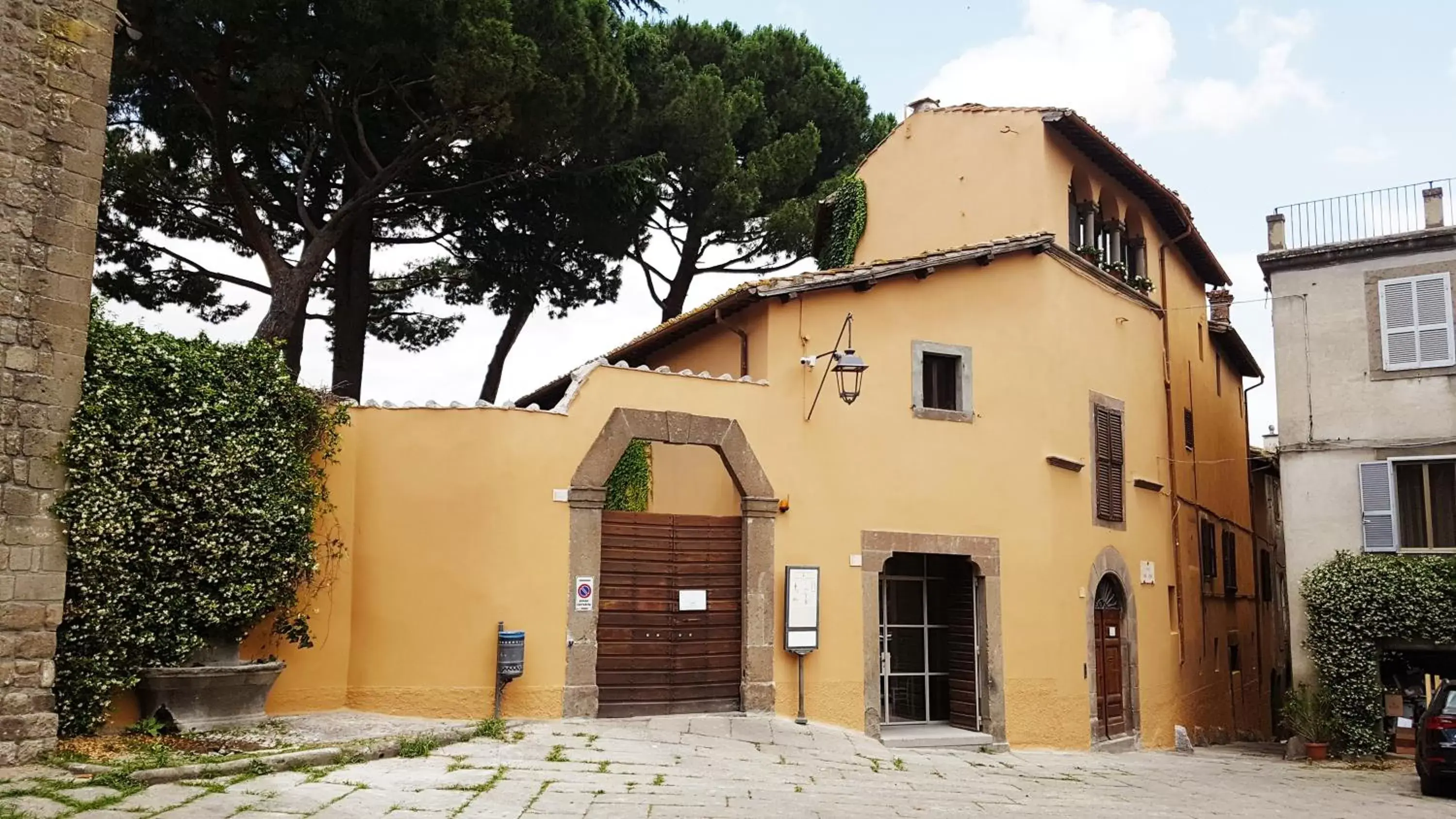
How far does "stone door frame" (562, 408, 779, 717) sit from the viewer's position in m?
11.6

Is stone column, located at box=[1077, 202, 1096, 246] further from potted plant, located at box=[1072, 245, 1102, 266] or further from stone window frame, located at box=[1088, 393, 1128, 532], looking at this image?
stone window frame, located at box=[1088, 393, 1128, 532]

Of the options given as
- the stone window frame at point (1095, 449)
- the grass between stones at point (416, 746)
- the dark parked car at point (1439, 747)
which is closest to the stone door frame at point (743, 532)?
the grass between stones at point (416, 746)

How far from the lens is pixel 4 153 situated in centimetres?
888

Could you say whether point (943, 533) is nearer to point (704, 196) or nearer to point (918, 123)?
point (918, 123)

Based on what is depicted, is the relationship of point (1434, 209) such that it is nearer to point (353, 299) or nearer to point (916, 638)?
point (916, 638)

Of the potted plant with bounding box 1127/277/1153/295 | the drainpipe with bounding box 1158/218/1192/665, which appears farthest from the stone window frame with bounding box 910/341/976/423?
the drainpipe with bounding box 1158/218/1192/665

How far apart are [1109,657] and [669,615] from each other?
22.4 ft

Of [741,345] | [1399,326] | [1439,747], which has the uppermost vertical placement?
[1399,326]

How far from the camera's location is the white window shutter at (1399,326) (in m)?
14.5

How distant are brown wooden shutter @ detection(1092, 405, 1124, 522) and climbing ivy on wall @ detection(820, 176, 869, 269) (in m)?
4.68

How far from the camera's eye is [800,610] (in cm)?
1253

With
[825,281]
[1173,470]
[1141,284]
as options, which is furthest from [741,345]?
[1173,470]

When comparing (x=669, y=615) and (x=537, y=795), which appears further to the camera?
(x=669, y=615)

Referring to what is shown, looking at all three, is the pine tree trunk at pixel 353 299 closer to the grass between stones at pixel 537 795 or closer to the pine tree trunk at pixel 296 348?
the pine tree trunk at pixel 296 348
